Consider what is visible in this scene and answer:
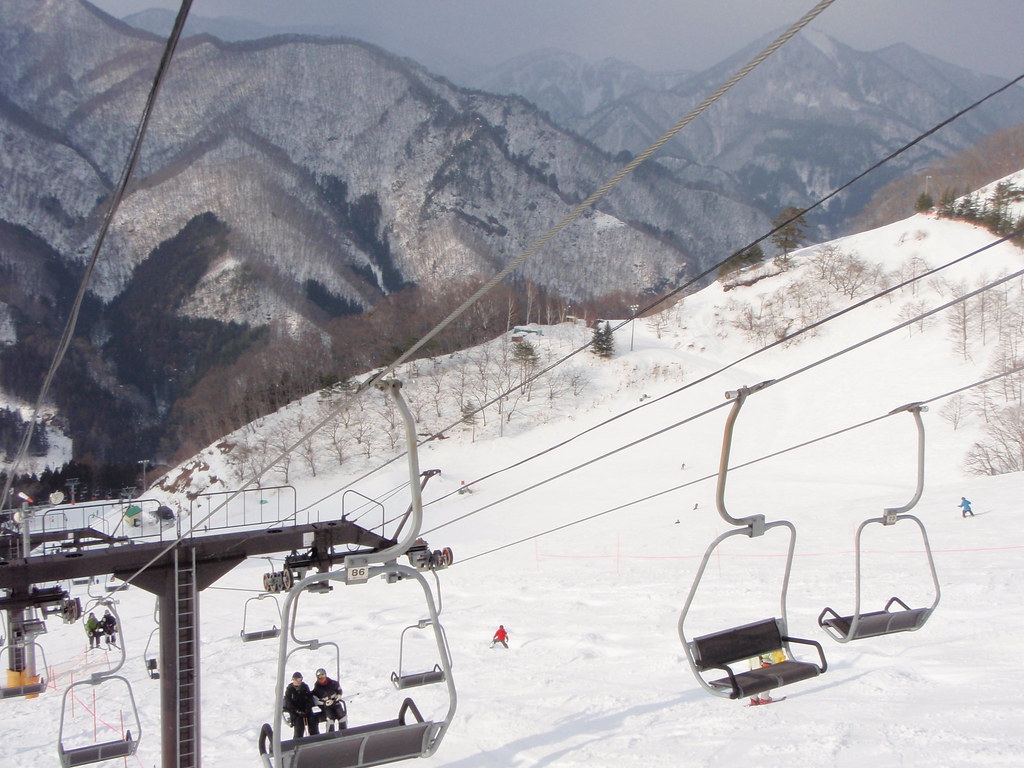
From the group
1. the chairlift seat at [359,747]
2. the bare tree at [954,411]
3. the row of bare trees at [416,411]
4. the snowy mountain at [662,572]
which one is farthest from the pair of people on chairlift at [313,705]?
the row of bare trees at [416,411]

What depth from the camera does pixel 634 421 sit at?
4822cm

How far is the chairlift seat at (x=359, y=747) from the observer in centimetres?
501

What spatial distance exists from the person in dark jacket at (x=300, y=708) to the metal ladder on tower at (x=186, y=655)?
2.59 metres

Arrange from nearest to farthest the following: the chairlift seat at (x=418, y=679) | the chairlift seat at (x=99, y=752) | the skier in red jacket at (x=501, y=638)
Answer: the chairlift seat at (x=99, y=752)
the chairlift seat at (x=418, y=679)
the skier in red jacket at (x=501, y=638)

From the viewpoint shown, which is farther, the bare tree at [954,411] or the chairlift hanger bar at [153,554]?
the bare tree at [954,411]

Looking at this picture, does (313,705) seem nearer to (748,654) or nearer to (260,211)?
(748,654)

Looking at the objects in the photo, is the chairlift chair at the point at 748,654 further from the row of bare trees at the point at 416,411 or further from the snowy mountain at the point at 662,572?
the row of bare trees at the point at 416,411

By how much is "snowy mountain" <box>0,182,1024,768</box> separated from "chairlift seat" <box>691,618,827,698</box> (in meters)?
1.74

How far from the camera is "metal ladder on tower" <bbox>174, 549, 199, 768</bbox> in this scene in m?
9.77

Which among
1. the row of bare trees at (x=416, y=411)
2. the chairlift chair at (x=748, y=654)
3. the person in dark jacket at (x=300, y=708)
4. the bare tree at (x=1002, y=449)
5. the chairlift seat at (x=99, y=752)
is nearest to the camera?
the chairlift chair at (x=748, y=654)

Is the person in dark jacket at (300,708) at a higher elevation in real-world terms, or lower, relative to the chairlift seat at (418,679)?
higher

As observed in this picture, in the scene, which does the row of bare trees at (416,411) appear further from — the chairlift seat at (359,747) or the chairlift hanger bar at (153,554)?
the chairlift seat at (359,747)

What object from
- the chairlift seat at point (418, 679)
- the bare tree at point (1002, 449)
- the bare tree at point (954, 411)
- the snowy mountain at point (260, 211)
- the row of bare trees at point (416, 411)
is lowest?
the chairlift seat at point (418, 679)

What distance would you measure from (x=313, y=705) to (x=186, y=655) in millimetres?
3028
